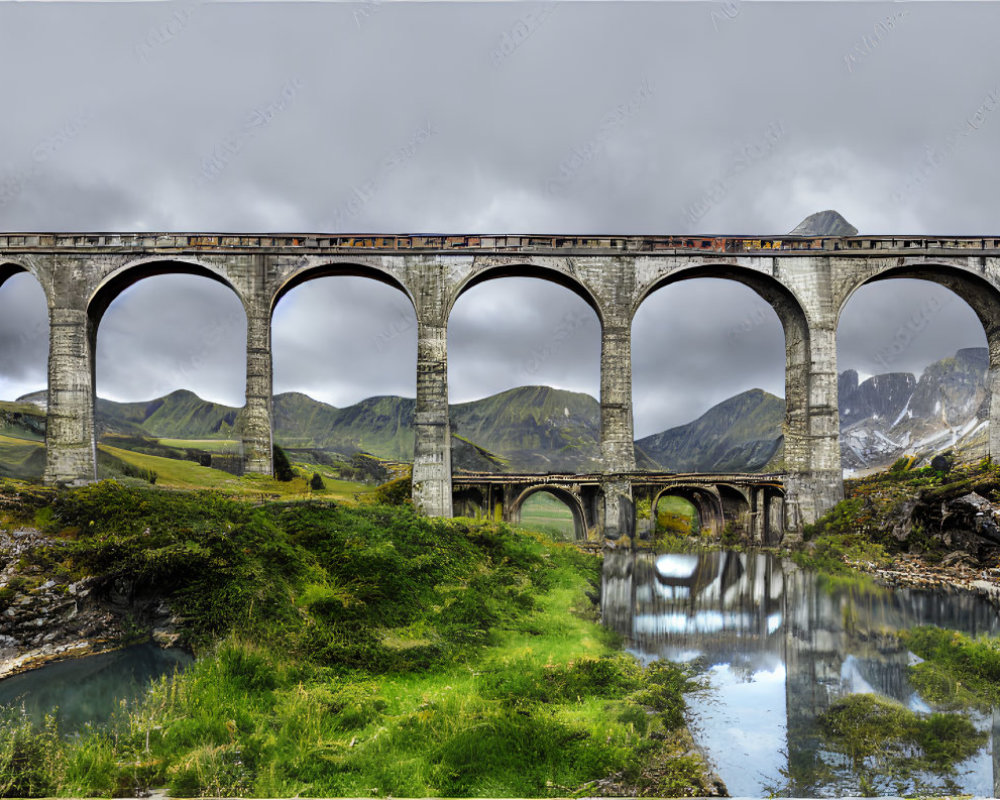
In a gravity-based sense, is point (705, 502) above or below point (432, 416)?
below

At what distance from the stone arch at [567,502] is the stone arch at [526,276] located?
816cm

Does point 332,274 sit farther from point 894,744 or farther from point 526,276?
point 894,744

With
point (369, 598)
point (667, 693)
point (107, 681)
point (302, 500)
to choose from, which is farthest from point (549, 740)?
point (302, 500)

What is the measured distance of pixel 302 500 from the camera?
17844 millimetres

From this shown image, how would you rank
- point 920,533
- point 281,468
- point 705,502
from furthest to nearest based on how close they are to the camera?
point 705,502 → point 281,468 → point 920,533

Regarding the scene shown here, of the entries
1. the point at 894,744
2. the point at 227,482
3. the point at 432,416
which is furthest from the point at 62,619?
the point at 432,416

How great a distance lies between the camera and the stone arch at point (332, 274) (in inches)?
929

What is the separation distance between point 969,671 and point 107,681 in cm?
1458

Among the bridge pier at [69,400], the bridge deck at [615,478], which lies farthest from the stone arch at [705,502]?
the bridge pier at [69,400]

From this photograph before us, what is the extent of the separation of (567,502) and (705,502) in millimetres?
8241

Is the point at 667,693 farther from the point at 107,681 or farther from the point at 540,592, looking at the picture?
the point at 107,681

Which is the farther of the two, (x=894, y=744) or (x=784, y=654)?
(x=784, y=654)

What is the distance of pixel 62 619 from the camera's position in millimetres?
9797

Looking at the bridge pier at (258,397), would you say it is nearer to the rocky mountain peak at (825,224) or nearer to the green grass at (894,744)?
the green grass at (894,744)
